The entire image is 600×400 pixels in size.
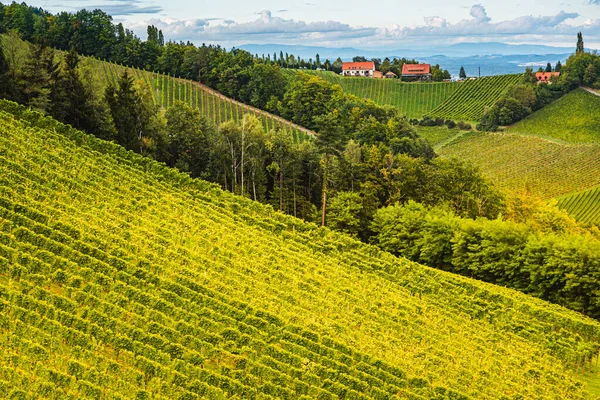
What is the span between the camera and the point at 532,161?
11794 centimetres

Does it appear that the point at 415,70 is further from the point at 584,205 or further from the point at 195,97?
the point at 584,205

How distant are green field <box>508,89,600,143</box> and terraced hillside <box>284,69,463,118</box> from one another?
25921 mm

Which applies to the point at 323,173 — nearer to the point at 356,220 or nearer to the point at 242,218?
the point at 356,220

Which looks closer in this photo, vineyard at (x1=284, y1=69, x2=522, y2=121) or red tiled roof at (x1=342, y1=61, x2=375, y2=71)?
vineyard at (x1=284, y1=69, x2=522, y2=121)

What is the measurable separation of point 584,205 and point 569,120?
5085 cm

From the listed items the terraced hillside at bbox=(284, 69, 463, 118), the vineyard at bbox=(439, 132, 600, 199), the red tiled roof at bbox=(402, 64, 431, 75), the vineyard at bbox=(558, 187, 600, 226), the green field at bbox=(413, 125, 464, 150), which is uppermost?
the red tiled roof at bbox=(402, 64, 431, 75)

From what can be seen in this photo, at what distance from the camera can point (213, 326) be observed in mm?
31203

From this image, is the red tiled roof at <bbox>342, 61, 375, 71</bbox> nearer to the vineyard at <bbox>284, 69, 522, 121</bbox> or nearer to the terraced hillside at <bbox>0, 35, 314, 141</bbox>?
the vineyard at <bbox>284, 69, 522, 121</bbox>

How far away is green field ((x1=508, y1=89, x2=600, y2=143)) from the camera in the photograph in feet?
434

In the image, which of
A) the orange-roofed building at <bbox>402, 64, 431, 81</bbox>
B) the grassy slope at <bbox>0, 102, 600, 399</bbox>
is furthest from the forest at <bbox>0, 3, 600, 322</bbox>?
the orange-roofed building at <bbox>402, 64, 431, 81</bbox>

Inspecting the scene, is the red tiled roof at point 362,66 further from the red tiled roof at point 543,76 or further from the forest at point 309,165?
the forest at point 309,165

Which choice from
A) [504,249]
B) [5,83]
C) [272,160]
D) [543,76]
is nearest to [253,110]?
[272,160]

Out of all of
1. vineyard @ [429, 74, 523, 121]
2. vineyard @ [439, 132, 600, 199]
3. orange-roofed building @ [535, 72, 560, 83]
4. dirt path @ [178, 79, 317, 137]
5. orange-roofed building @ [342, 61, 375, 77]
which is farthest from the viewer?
orange-roofed building @ [342, 61, 375, 77]

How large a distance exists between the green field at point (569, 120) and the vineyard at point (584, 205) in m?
34.3
